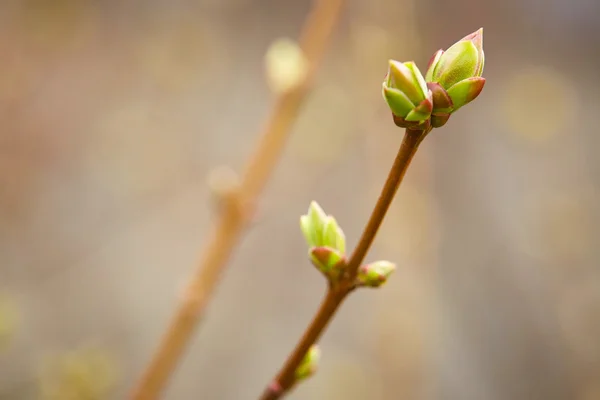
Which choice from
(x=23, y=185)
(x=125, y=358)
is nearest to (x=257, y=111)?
(x=23, y=185)

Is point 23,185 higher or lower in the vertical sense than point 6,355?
higher

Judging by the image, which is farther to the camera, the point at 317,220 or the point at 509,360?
the point at 509,360

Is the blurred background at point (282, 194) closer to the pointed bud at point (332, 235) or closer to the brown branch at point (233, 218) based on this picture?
the brown branch at point (233, 218)

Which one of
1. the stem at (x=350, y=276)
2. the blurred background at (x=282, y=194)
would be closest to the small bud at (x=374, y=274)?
the stem at (x=350, y=276)

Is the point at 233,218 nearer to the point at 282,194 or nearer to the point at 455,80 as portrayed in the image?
the point at 455,80

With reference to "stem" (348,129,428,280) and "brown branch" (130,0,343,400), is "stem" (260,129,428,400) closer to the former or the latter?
"stem" (348,129,428,280)

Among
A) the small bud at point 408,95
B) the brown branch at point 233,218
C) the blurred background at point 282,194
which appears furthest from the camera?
the blurred background at point 282,194

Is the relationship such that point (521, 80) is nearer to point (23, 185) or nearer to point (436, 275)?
point (436, 275)

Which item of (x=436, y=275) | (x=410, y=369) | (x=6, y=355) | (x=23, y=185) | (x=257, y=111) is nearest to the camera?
(x=410, y=369)
